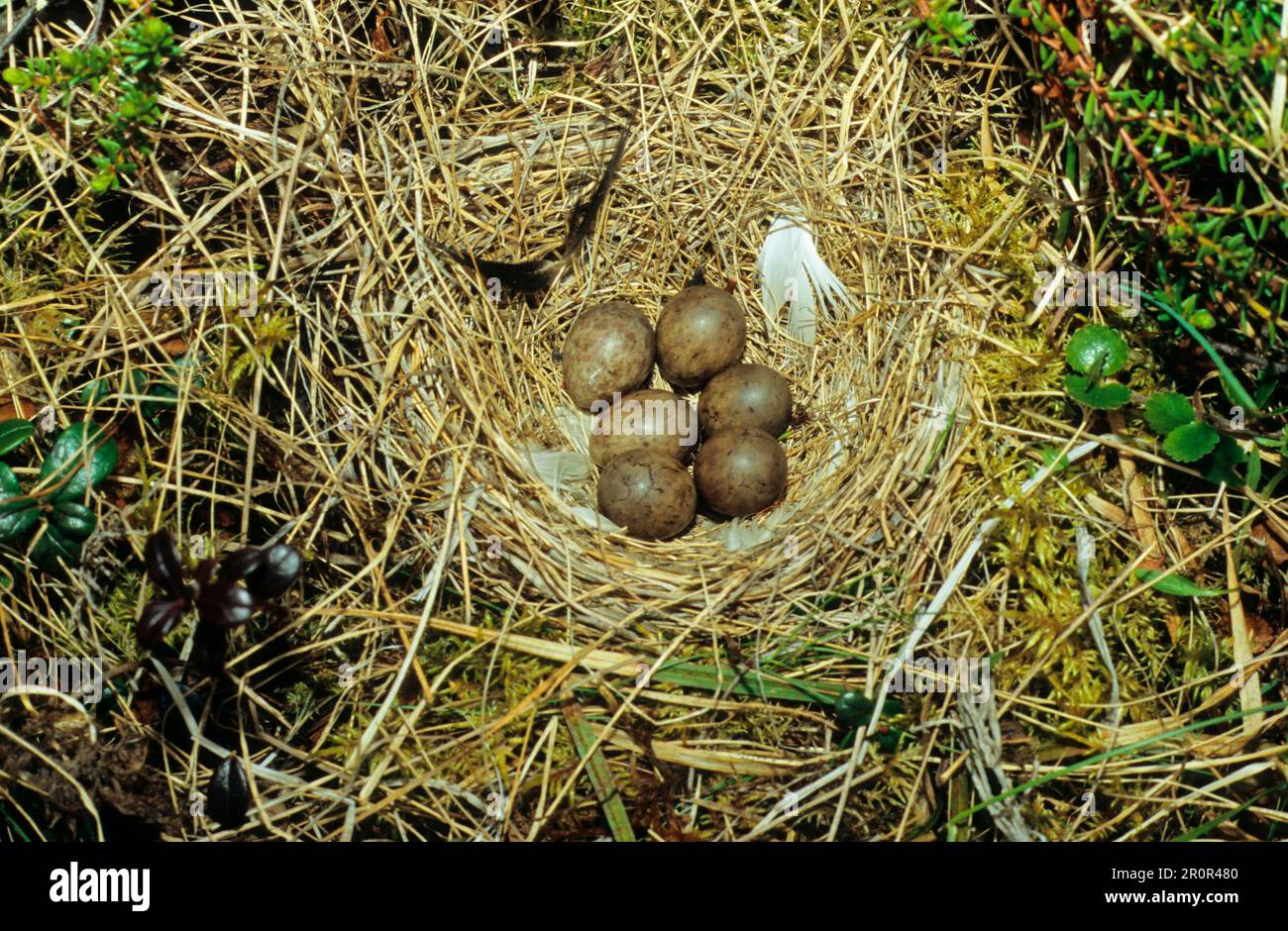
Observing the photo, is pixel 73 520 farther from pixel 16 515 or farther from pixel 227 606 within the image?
pixel 227 606

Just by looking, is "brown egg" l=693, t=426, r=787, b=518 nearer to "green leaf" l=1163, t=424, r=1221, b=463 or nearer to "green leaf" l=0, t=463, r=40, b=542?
"green leaf" l=1163, t=424, r=1221, b=463

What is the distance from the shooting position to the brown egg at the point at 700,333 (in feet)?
9.27

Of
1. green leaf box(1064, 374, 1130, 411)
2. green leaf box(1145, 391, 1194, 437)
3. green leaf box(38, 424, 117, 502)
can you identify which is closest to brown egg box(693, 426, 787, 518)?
green leaf box(1064, 374, 1130, 411)

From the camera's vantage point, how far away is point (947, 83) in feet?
8.53

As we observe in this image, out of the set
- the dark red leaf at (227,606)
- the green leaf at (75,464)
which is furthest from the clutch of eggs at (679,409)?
the green leaf at (75,464)

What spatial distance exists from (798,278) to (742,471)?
0.72m

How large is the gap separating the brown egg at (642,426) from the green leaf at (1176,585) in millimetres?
1363

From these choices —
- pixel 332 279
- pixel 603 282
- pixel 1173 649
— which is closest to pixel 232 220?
pixel 332 279

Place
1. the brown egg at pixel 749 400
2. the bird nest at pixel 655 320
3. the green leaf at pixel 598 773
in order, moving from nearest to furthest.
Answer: the green leaf at pixel 598 773 < the bird nest at pixel 655 320 < the brown egg at pixel 749 400

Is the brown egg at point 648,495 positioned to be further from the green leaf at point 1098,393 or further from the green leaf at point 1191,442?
the green leaf at point 1191,442

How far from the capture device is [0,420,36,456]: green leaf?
2197mm

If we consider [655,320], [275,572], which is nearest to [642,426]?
[655,320]

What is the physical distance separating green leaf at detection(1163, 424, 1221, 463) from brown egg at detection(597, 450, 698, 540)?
1.30 metres
